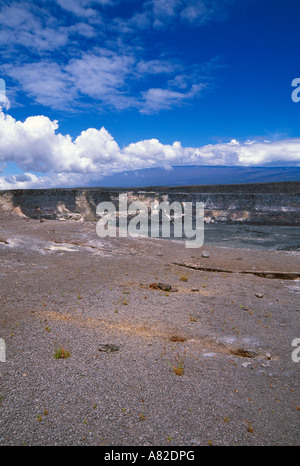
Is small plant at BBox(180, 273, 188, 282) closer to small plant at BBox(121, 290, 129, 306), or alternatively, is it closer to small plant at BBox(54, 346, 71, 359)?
small plant at BBox(121, 290, 129, 306)

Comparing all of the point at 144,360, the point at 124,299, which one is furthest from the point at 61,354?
the point at 124,299

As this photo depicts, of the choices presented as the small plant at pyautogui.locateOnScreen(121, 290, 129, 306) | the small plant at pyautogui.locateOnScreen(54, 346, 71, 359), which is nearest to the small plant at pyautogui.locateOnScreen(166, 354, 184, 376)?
the small plant at pyautogui.locateOnScreen(54, 346, 71, 359)

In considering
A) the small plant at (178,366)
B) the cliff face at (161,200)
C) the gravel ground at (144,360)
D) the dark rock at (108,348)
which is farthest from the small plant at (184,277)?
the cliff face at (161,200)

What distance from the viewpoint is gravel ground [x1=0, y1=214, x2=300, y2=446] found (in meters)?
5.55

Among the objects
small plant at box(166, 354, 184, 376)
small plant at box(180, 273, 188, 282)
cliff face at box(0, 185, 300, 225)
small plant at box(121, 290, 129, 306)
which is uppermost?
cliff face at box(0, 185, 300, 225)

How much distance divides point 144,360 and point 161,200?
6225cm

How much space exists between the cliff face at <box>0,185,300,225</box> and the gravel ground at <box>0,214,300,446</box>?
3936 cm

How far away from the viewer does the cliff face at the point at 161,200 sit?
53500 millimetres

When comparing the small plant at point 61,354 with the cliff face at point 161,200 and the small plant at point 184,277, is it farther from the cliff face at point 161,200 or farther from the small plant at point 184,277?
the cliff face at point 161,200

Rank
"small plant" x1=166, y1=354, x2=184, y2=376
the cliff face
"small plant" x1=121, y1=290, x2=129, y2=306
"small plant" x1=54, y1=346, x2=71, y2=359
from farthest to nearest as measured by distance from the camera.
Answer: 1. the cliff face
2. "small plant" x1=121, y1=290, x2=129, y2=306
3. "small plant" x1=54, y1=346, x2=71, y2=359
4. "small plant" x1=166, y1=354, x2=184, y2=376

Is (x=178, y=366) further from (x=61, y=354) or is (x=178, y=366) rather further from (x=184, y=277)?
(x=184, y=277)

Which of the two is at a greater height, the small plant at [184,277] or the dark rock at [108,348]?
the dark rock at [108,348]

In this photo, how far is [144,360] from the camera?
7.85 m

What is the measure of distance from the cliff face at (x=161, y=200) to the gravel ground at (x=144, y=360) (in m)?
39.4
